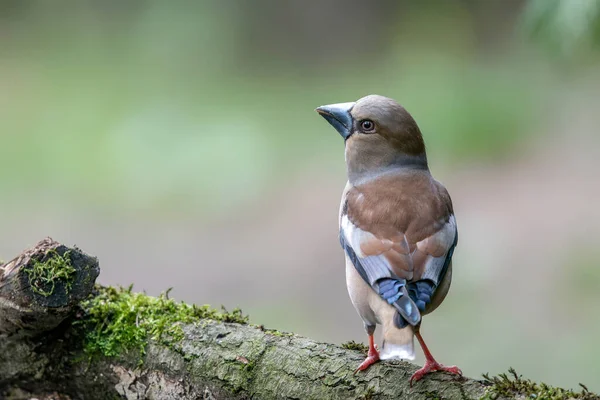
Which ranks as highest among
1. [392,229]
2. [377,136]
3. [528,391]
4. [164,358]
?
[377,136]

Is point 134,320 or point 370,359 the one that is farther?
point 134,320

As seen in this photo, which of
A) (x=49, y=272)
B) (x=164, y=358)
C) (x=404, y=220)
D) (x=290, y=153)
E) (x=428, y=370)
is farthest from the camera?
(x=290, y=153)

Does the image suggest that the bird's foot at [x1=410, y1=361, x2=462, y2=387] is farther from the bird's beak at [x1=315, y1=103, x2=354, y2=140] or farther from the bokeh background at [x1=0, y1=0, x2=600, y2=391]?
the bokeh background at [x1=0, y1=0, x2=600, y2=391]

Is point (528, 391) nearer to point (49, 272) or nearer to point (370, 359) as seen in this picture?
point (370, 359)

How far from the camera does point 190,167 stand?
456 inches

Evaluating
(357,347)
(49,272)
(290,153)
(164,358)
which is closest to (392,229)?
(357,347)

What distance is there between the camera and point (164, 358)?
3824mm

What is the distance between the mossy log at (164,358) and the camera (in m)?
3.55

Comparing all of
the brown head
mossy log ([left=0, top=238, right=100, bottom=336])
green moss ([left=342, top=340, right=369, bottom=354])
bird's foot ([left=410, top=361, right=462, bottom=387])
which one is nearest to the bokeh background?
the brown head

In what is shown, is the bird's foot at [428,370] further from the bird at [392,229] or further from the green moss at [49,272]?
the green moss at [49,272]

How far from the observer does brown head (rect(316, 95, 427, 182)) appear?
172 inches

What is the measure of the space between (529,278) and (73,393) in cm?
667

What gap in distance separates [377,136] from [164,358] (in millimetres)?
1628

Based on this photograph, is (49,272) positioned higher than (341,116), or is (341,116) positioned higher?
(341,116)
